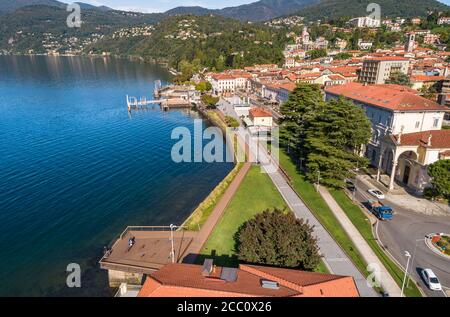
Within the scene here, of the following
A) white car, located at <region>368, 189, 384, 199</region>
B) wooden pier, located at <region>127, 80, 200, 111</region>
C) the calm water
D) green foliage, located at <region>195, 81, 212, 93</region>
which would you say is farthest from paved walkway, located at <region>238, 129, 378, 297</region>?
green foliage, located at <region>195, 81, 212, 93</region>

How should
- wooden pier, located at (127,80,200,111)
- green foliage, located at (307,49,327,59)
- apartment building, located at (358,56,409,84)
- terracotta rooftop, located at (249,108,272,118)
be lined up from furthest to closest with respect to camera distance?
green foliage, located at (307,49,327,59), wooden pier, located at (127,80,200,111), apartment building, located at (358,56,409,84), terracotta rooftop, located at (249,108,272,118)

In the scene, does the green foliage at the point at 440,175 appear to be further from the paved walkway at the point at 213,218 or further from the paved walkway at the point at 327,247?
the paved walkway at the point at 213,218

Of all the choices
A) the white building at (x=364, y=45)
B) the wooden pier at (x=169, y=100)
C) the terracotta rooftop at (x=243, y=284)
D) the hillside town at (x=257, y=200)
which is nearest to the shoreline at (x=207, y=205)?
the hillside town at (x=257, y=200)

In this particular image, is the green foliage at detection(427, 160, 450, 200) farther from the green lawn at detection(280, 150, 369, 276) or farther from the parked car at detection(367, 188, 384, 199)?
the green lawn at detection(280, 150, 369, 276)

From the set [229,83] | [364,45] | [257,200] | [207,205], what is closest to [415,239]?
[257,200]

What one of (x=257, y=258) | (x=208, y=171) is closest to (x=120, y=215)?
(x=208, y=171)

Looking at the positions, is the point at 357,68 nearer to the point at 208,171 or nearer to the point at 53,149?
the point at 208,171
